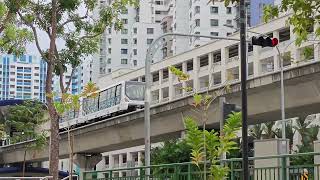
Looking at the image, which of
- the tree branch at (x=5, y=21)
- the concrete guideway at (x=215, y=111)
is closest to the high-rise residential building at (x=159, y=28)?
the concrete guideway at (x=215, y=111)

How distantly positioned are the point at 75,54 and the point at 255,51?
46.1 m

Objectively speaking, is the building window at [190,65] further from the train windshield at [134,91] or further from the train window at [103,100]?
the train windshield at [134,91]

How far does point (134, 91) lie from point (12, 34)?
24841 millimetres

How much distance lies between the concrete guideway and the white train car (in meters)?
2.56

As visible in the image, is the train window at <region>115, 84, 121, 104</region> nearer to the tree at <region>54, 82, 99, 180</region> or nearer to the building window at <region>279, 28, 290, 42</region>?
the building window at <region>279, 28, 290, 42</region>

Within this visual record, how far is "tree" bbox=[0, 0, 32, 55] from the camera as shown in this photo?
21.0 metres

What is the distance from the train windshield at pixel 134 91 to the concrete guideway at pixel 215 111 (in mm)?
4105

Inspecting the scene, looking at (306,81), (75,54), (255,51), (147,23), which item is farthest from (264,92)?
(147,23)

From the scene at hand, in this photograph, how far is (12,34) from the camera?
74.6ft

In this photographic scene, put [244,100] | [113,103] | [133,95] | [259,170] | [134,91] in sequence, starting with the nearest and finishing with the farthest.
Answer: [244,100]
[259,170]
[133,95]
[134,91]
[113,103]

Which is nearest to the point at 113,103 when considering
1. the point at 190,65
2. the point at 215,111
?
the point at 215,111

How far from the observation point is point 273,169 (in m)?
10.8

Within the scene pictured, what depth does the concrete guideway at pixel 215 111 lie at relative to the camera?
88.2 feet

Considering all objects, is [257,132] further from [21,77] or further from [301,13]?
[21,77]
